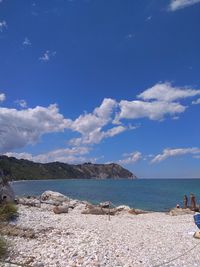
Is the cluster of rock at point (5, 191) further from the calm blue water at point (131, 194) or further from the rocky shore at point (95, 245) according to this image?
the calm blue water at point (131, 194)

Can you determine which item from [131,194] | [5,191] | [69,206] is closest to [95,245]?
[5,191]

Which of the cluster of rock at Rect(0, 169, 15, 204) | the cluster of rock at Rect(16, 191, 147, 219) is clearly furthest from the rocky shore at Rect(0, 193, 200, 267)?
the cluster of rock at Rect(16, 191, 147, 219)

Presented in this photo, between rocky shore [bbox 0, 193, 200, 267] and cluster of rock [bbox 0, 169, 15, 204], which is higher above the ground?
cluster of rock [bbox 0, 169, 15, 204]

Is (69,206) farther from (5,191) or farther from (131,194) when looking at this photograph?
(131,194)

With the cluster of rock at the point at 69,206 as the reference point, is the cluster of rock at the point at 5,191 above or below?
above

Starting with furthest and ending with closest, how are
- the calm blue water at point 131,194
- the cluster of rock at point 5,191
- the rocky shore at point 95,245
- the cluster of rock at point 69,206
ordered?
the calm blue water at point 131,194, the cluster of rock at point 69,206, the cluster of rock at point 5,191, the rocky shore at point 95,245

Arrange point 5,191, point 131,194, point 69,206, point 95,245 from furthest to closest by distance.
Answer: point 131,194
point 69,206
point 5,191
point 95,245

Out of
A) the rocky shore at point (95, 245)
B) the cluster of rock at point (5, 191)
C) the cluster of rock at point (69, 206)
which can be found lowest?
the rocky shore at point (95, 245)

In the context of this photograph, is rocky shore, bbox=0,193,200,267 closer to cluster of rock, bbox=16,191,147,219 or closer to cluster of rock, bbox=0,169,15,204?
cluster of rock, bbox=0,169,15,204

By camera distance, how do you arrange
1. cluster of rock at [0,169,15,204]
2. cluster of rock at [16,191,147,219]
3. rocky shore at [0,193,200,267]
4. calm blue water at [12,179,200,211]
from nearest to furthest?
rocky shore at [0,193,200,267]
cluster of rock at [0,169,15,204]
cluster of rock at [16,191,147,219]
calm blue water at [12,179,200,211]

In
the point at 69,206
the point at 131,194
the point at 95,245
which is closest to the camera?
the point at 95,245

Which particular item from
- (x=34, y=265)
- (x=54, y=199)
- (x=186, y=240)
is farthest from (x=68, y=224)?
(x=54, y=199)

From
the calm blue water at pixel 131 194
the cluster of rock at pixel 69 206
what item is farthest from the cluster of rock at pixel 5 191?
the calm blue water at pixel 131 194

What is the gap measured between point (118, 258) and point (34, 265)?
2810 millimetres
